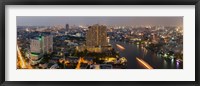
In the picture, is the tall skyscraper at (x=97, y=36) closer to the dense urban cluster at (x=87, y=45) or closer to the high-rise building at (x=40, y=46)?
the dense urban cluster at (x=87, y=45)

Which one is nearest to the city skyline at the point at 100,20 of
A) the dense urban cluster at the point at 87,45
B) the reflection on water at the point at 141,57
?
the dense urban cluster at the point at 87,45

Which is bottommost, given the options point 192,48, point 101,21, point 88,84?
point 88,84

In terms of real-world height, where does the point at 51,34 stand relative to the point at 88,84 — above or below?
above

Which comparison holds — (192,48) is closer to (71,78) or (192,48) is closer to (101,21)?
(101,21)

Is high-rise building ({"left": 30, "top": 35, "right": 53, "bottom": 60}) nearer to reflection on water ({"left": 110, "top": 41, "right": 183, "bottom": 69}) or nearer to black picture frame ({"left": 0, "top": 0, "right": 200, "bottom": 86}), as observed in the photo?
black picture frame ({"left": 0, "top": 0, "right": 200, "bottom": 86})

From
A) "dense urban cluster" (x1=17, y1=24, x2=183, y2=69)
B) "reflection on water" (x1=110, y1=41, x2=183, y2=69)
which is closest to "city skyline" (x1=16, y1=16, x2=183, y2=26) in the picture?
"dense urban cluster" (x1=17, y1=24, x2=183, y2=69)

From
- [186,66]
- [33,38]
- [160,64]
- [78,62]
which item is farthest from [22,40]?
[186,66]

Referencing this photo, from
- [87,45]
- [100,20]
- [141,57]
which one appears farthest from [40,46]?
[141,57]
